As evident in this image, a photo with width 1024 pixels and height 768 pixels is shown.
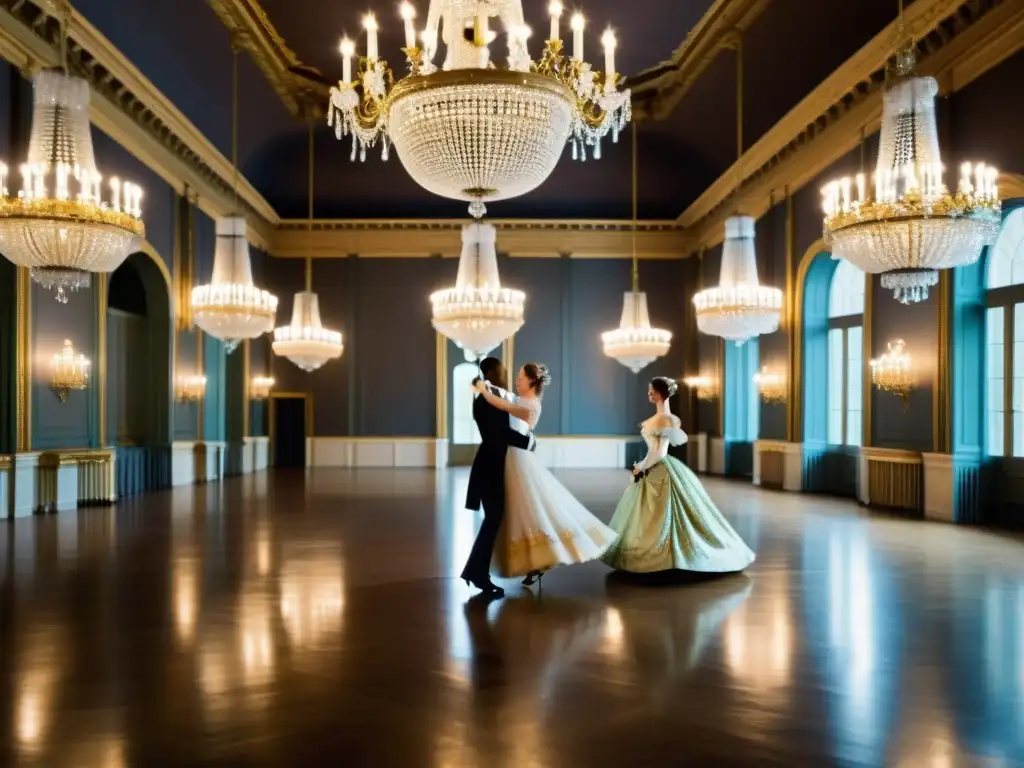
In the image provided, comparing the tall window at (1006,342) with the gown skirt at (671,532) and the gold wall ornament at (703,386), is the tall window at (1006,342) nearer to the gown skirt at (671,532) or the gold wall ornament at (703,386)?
the gown skirt at (671,532)

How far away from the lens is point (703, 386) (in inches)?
712

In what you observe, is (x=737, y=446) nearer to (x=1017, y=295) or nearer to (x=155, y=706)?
(x=1017, y=295)

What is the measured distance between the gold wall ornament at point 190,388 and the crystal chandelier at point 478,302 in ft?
20.0

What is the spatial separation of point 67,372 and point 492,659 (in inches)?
315

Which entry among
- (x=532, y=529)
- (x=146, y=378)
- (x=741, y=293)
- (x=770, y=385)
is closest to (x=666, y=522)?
(x=532, y=529)

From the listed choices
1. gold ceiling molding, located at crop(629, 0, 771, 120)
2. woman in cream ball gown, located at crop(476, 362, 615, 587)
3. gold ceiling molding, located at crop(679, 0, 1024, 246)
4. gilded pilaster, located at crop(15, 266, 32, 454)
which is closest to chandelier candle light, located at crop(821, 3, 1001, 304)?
gold ceiling molding, located at crop(679, 0, 1024, 246)

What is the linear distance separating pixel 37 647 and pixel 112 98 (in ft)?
29.2

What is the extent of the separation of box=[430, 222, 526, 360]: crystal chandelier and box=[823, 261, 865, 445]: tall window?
19.2ft

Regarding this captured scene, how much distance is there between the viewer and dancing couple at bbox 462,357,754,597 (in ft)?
18.3

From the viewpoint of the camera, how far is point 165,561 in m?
6.71

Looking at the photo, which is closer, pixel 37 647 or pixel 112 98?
pixel 37 647

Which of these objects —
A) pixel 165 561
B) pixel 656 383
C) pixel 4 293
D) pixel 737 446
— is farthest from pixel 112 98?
pixel 737 446

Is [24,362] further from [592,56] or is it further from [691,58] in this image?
[691,58]

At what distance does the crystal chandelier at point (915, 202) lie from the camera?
238 inches
